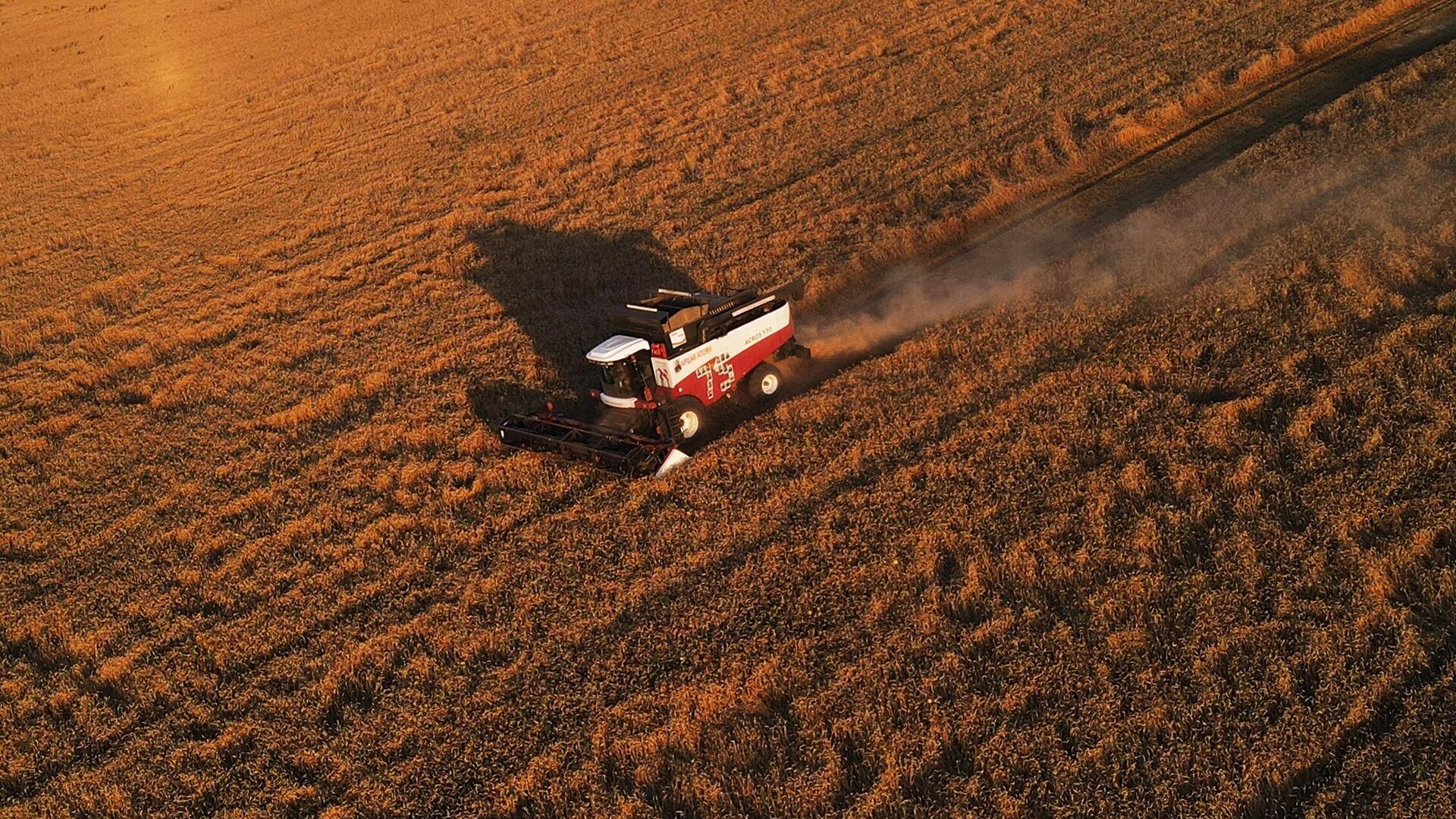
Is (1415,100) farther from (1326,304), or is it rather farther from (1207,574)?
(1207,574)

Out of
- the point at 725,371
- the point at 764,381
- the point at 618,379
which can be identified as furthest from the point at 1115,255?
the point at 618,379

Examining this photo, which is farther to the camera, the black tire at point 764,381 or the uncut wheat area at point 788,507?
the black tire at point 764,381

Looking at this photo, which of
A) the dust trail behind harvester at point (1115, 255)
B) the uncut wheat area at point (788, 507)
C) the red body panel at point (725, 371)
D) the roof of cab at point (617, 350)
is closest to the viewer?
the uncut wheat area at point (788, 507)

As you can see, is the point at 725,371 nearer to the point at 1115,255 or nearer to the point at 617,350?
the point at 617,350

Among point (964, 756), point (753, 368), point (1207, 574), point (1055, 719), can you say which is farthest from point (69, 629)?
point (1207, 574)

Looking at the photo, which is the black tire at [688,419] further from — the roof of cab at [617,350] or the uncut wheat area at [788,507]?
the roof of cab at [617,350]

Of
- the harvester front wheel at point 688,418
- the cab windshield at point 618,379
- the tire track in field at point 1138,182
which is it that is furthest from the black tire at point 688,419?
the cab windshield at point 618,379

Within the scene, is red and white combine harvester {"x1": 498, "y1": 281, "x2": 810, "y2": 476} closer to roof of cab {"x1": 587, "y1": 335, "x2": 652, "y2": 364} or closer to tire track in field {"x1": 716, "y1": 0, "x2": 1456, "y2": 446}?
roof of cab {"x1": 587, "y1": 335, "x2": 652, "y2": 364}
